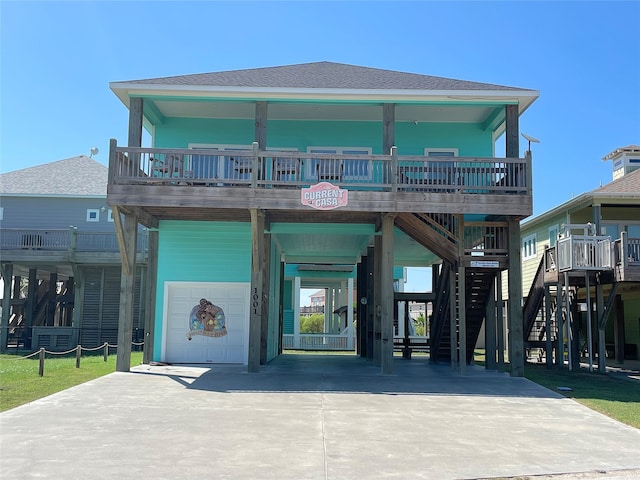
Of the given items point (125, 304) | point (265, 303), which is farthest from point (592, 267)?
point (125, 304)

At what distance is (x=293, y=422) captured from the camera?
30.0 feet

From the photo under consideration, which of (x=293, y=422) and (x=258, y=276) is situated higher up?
(x=258, y=276)

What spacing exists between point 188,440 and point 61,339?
66.3 feet

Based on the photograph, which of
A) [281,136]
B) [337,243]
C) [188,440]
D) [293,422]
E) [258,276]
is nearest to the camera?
[188,440]

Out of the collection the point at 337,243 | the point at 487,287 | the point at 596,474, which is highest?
the point at 337,243

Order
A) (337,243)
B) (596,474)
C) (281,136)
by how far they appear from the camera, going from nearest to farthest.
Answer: (596,474)
(281,136)
(337,243)

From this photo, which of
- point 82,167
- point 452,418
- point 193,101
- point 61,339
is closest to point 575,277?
point 452,418

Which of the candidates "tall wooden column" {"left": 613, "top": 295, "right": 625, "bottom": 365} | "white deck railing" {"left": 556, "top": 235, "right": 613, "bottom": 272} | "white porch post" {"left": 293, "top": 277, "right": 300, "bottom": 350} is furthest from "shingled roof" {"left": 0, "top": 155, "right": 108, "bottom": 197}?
"tall wooden column" {"left": 613, "top": 295, "right": 625, "bottom": 365}

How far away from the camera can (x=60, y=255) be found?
84.5 feet

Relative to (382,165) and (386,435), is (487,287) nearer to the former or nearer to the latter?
(382,165)

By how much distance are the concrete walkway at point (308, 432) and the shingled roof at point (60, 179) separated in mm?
18802

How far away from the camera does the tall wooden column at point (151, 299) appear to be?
1698 cm

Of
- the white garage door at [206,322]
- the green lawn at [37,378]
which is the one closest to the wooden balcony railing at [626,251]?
the white garage door at [206,322]

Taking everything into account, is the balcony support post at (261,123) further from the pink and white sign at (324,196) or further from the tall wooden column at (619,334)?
the tall wooden column at (619,334)
